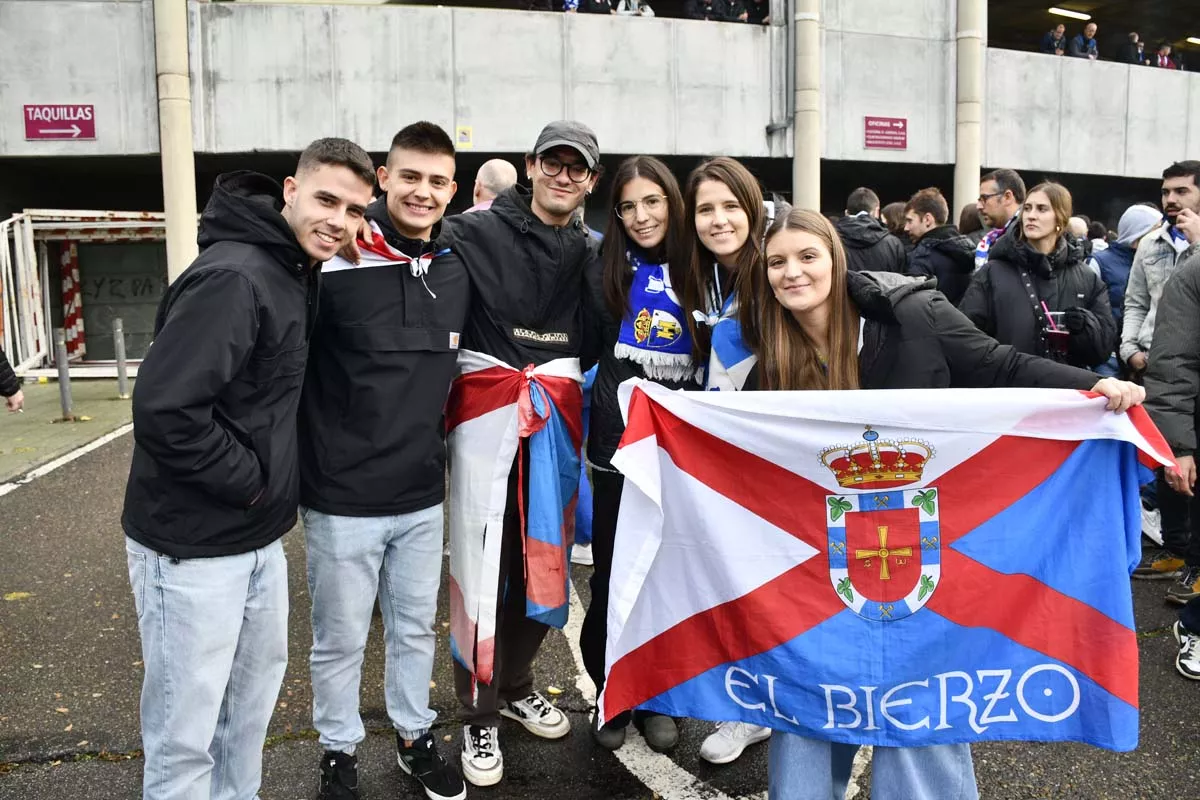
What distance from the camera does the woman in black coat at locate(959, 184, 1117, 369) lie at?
5.05 m

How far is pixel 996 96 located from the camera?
20.2 meters

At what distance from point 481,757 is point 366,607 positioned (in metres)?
0.75

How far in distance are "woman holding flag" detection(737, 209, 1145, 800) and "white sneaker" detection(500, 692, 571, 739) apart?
122 centimetres

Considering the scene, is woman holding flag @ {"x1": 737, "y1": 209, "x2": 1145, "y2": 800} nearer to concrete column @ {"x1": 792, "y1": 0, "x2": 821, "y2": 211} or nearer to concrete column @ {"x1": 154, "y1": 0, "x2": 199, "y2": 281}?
concrete column @ {"x1": 154, "y1": 0, "x2": 199, "y2": 281}

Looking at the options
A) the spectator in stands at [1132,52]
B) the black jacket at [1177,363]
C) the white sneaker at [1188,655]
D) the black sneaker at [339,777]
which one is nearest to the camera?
the black sneaker at [339,777]

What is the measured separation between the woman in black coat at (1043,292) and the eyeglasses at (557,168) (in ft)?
9.30

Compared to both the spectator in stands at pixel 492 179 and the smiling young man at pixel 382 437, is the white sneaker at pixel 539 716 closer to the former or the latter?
the smiling young man at pixel 382 437

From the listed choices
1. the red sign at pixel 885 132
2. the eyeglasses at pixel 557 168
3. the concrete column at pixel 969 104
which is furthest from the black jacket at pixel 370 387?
the concrete column at pixel 969 104

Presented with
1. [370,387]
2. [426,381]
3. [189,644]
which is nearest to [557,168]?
[426,381]

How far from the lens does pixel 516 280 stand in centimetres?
335

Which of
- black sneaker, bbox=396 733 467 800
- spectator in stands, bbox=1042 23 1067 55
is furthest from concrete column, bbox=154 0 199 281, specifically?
spectator in stands, bbox=1042 23 1067 55

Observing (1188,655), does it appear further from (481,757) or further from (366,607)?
(366,607)

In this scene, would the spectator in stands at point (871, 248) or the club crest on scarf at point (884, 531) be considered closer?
the club crest on scarf at point (884, 531)

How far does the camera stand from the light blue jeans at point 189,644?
250 centimetres
